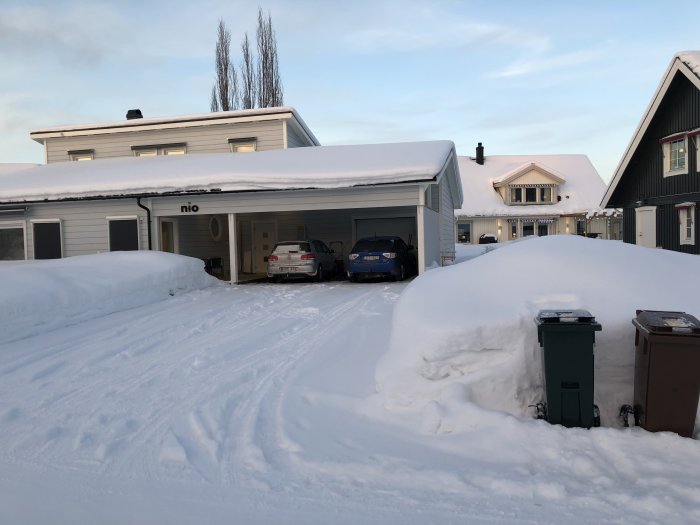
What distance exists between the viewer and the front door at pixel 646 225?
21828 millimetres

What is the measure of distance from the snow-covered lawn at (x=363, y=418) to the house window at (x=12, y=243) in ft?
38.0

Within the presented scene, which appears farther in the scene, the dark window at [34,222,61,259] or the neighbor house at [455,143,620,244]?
the neighbor house at [455,143,620,244]

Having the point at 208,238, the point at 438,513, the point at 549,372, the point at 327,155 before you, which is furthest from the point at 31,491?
the point at 208,238

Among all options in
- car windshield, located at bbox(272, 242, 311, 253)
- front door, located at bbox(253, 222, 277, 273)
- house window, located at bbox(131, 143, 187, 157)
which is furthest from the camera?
house window, located at bbox(131, 143, 187, 157)

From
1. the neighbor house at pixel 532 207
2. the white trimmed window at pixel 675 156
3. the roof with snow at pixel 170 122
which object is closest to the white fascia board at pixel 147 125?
the roof with snow at pixel 170 122

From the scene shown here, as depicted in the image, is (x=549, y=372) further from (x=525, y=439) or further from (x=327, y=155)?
(x=327, y=155)

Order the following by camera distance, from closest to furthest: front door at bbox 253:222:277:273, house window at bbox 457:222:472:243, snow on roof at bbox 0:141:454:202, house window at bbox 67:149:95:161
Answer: snow on roof at bbox 0:141:454:202 → front door at bbox 253:222:277:273 → house window at bbox 67:149:95:161 → house window at bbox 457:222:472:243

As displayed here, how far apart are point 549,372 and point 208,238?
19.3 m

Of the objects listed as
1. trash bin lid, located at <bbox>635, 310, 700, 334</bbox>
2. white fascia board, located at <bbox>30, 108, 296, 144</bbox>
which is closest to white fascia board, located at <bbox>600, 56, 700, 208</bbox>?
white fascia board, located at <bbox>30, 108, 296, 144</bbox>

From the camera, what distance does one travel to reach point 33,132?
84.0 ft

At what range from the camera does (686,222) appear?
20.0 meters

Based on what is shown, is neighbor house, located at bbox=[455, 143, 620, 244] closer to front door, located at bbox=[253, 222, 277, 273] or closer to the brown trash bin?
front door, located at bbox=[253, 222, 277, 273]

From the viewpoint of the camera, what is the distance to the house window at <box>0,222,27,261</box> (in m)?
18.9

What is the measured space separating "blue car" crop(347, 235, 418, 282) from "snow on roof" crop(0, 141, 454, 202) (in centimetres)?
224
